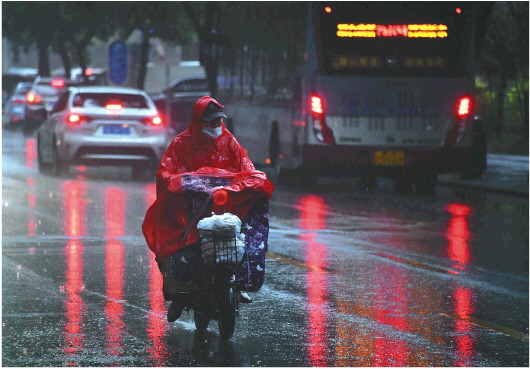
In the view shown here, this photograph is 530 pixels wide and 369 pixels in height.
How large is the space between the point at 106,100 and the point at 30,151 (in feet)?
28.5

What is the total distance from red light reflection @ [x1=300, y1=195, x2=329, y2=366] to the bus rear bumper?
7.09 ft

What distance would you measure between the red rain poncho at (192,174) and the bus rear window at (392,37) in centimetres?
1240

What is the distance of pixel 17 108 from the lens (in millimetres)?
47250

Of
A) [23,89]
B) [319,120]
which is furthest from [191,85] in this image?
[319,120]

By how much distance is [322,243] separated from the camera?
14.1 m

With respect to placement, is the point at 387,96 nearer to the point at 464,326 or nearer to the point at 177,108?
the point at 464,326

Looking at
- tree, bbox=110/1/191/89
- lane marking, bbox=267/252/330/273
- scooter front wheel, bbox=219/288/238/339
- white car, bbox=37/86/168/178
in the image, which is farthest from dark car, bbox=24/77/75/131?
scooter front wheel, bbox=219/288/238/339

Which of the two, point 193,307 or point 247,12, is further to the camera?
point 247,12

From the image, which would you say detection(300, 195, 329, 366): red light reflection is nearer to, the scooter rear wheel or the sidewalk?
the scooter rear wheel

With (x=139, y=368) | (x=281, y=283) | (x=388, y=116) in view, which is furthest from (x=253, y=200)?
(x=388, y=116)

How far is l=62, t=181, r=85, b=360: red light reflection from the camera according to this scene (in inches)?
329

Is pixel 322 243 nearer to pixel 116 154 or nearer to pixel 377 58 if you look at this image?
pixel 377 58

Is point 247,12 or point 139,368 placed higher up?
point 247,12

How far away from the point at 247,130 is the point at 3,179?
4.83 m
